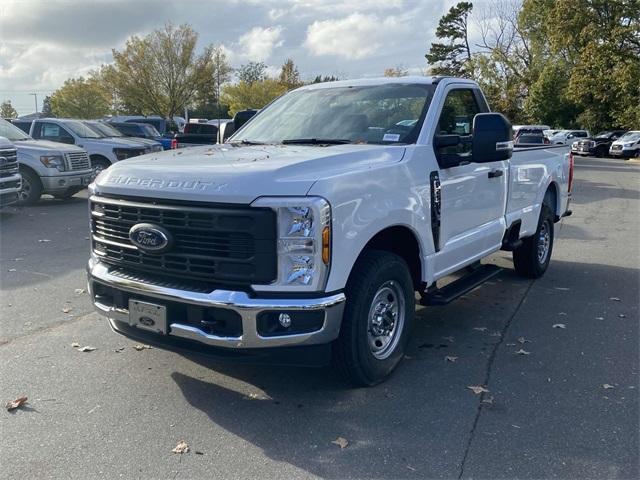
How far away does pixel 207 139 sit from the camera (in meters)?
6.24

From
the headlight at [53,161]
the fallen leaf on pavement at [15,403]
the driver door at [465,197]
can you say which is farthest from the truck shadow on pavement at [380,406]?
the headlight at [53,161]

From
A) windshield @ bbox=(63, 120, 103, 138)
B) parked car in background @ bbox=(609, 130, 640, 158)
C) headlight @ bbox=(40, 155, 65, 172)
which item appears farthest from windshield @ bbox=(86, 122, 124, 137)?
parked car in background @ bbox=(609, 130, 640, 158)

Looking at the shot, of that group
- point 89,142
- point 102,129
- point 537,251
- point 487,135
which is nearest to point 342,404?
point 487,135

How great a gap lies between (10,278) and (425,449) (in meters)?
5.52

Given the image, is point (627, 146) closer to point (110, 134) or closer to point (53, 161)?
point (110, 134)

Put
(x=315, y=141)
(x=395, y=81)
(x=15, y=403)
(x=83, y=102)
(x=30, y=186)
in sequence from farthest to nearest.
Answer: (x=83, y=102) → (x=30, y=186) → (x=395, y=81) → (x=315, y=141) → (x=15, y=403)

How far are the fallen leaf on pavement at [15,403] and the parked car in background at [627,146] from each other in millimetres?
39428

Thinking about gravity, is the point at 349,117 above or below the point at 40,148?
above

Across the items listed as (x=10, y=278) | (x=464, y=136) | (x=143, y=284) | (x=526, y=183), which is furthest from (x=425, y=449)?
(x=10, y=278)

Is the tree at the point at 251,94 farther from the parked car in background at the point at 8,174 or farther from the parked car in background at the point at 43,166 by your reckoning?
the parked car in background at the point at 8,174

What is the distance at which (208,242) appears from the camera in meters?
3.51

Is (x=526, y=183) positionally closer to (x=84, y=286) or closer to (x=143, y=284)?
(x=143, y=284)

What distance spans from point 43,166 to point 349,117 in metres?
10.0

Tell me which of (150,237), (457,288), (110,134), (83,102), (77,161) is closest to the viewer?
(150,237)
